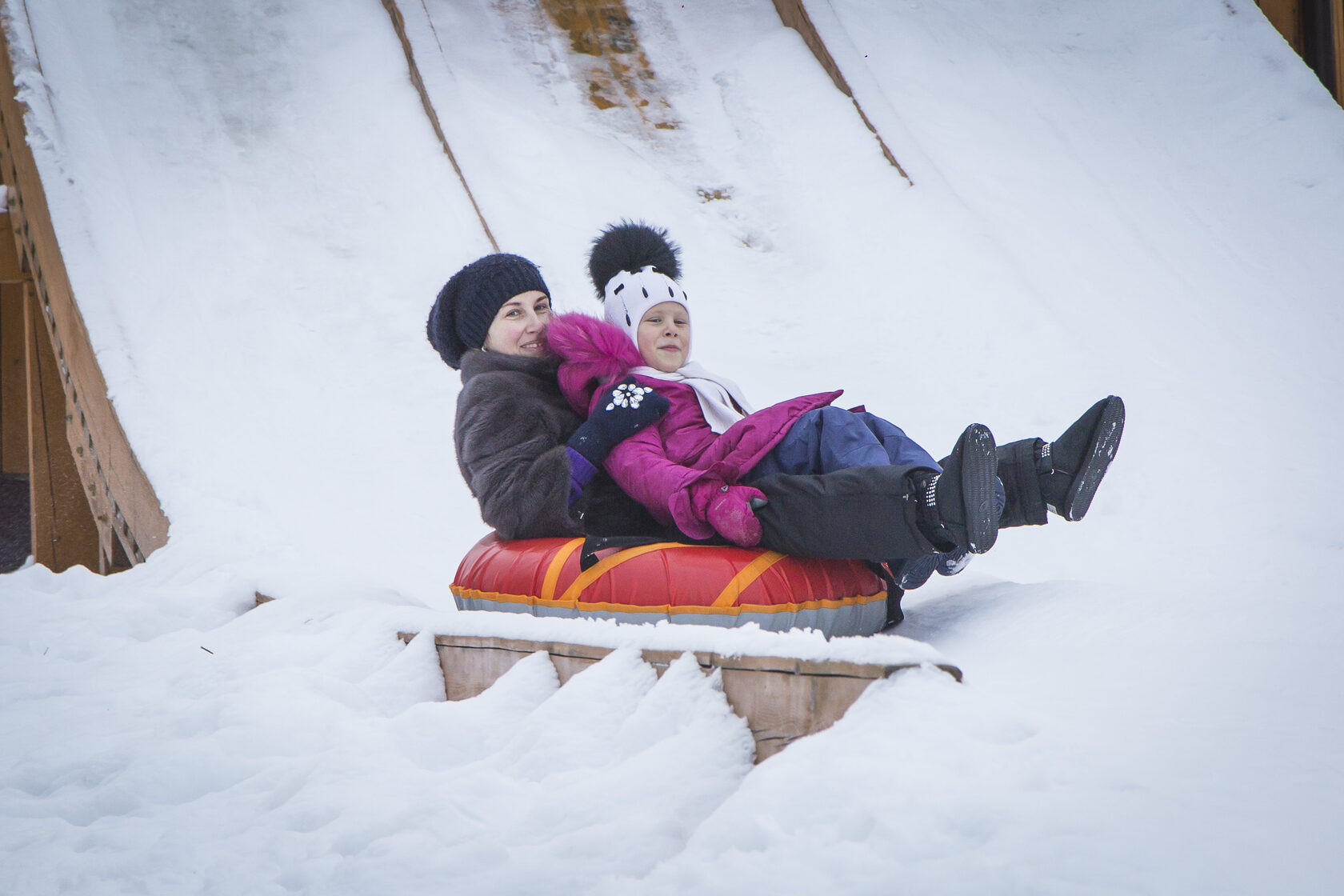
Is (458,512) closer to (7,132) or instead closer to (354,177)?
(354,177)

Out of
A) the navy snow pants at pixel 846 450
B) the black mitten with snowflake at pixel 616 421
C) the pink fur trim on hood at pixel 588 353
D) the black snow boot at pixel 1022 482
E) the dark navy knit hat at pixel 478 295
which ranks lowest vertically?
the black snow boot at pixel 1022 482

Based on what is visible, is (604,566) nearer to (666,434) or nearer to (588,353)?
(666,434)

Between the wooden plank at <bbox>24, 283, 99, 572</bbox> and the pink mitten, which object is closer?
the pink mitten

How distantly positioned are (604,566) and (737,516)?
0.83ft

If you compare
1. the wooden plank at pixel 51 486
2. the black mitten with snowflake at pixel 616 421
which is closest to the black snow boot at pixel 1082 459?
the black mitten with snowflake at pixel 616 421

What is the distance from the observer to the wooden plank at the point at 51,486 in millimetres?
4254

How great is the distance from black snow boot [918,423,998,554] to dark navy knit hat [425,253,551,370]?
1146 millimetres

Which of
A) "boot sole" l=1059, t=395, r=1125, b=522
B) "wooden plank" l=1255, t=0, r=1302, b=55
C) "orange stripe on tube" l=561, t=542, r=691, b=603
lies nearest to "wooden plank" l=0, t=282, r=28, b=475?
"orange stripe on tube" l=561, t=542, r=691, b=603

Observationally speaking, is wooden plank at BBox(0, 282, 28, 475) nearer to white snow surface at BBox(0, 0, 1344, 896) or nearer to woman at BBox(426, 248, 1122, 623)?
white snow surface at BBox(0, 0, 1344, 896)

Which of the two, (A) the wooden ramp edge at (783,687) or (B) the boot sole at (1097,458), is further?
(B) the boot sole at (1097,458)

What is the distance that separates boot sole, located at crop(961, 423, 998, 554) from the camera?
138cm

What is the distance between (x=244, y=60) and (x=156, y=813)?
17.8ft

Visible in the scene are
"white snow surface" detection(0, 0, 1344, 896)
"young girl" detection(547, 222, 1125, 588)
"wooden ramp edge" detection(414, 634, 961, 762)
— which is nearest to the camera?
"white snow surface" detection(0, 0, 1344, 896)

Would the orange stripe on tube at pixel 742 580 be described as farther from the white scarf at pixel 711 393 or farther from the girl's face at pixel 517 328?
the girl's face at pixel 517 328
